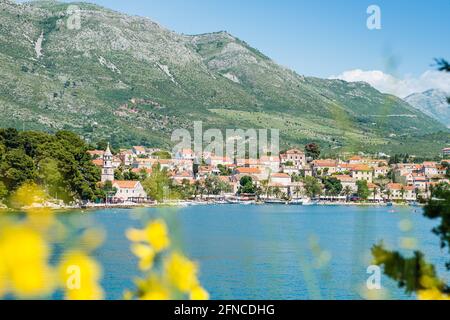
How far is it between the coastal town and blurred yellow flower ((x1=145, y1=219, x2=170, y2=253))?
221ft

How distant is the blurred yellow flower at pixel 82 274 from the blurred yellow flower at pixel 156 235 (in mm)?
120

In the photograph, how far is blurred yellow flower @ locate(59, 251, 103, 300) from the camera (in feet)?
4.32

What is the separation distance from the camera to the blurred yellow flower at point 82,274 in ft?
4.32

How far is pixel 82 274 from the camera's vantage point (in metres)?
1.35

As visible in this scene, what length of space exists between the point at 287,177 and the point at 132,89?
42.0m

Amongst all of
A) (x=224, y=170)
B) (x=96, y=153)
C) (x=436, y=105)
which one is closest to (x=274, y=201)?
(x=224, y=170)

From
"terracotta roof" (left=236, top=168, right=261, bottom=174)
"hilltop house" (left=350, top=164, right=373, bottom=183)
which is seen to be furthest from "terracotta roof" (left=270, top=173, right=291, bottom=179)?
"hilltop house" (left=350, top=164, right=373, bottom=183)

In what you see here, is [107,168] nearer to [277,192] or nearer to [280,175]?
[277,192]

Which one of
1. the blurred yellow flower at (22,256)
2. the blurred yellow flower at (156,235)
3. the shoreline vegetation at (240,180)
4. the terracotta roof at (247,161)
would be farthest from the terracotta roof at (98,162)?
the blurred yellow flower at (22,256)

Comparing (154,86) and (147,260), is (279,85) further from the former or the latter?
(147,260)

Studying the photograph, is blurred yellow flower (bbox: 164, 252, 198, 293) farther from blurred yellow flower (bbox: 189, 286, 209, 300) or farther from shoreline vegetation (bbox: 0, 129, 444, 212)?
shoreline vegetation (bbox: 0, 129, 444, 212)

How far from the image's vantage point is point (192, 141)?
108250 millimetres

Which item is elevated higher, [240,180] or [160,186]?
[240,180]

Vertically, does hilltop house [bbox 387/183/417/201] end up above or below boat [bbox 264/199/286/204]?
above
